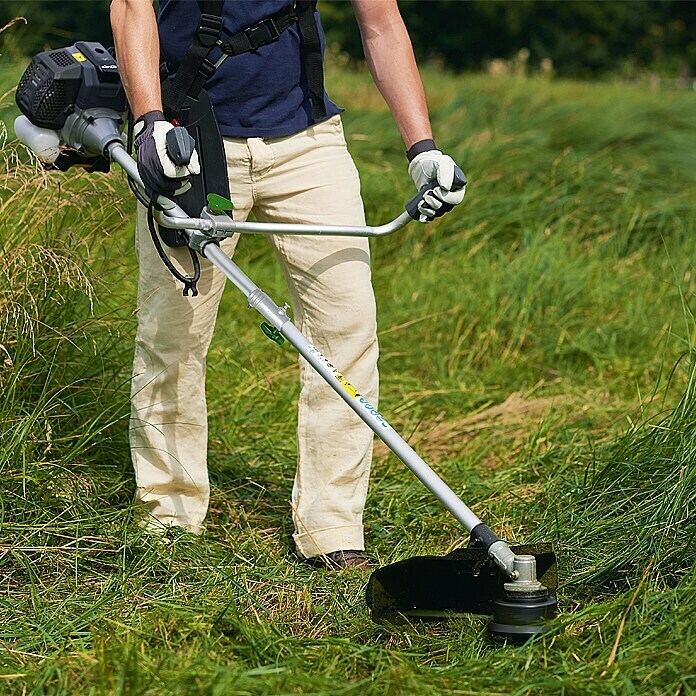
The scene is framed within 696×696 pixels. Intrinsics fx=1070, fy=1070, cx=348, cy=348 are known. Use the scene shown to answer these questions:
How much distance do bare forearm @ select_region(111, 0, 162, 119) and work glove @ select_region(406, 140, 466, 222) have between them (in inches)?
26.0

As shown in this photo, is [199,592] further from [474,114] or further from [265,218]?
[474,114]

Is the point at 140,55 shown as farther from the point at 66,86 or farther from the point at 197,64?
the point at 66,86

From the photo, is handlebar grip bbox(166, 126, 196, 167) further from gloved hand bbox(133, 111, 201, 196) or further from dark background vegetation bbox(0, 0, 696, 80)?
dark background vegetation bbox(0, 0, 696, 80)

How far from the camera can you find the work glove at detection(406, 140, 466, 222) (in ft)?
8.35

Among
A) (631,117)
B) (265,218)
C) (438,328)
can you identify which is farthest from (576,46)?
(265,218)

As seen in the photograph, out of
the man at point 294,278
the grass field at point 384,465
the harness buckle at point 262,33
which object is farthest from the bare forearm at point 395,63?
the grass field at point 384,465

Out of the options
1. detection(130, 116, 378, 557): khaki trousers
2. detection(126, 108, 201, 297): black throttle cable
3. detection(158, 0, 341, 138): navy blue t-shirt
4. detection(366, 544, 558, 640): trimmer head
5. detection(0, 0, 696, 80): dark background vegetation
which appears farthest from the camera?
detection(0, 0, 696, 80): dark background vegetation

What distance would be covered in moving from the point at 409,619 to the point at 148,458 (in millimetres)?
993

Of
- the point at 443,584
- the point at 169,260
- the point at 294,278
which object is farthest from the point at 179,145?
the point at 443,584

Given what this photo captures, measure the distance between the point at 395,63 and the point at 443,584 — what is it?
1.38 metres

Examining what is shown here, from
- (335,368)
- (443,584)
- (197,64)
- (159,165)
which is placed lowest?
(443,584)

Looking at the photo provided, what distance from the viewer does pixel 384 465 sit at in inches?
142

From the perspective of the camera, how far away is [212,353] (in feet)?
13.4

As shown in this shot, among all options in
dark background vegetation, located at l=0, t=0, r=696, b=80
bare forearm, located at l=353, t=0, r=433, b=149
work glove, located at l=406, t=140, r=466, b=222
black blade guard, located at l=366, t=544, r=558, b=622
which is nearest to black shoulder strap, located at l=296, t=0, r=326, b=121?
bare forearm, located at l=353, t=0, r=433, b=149
